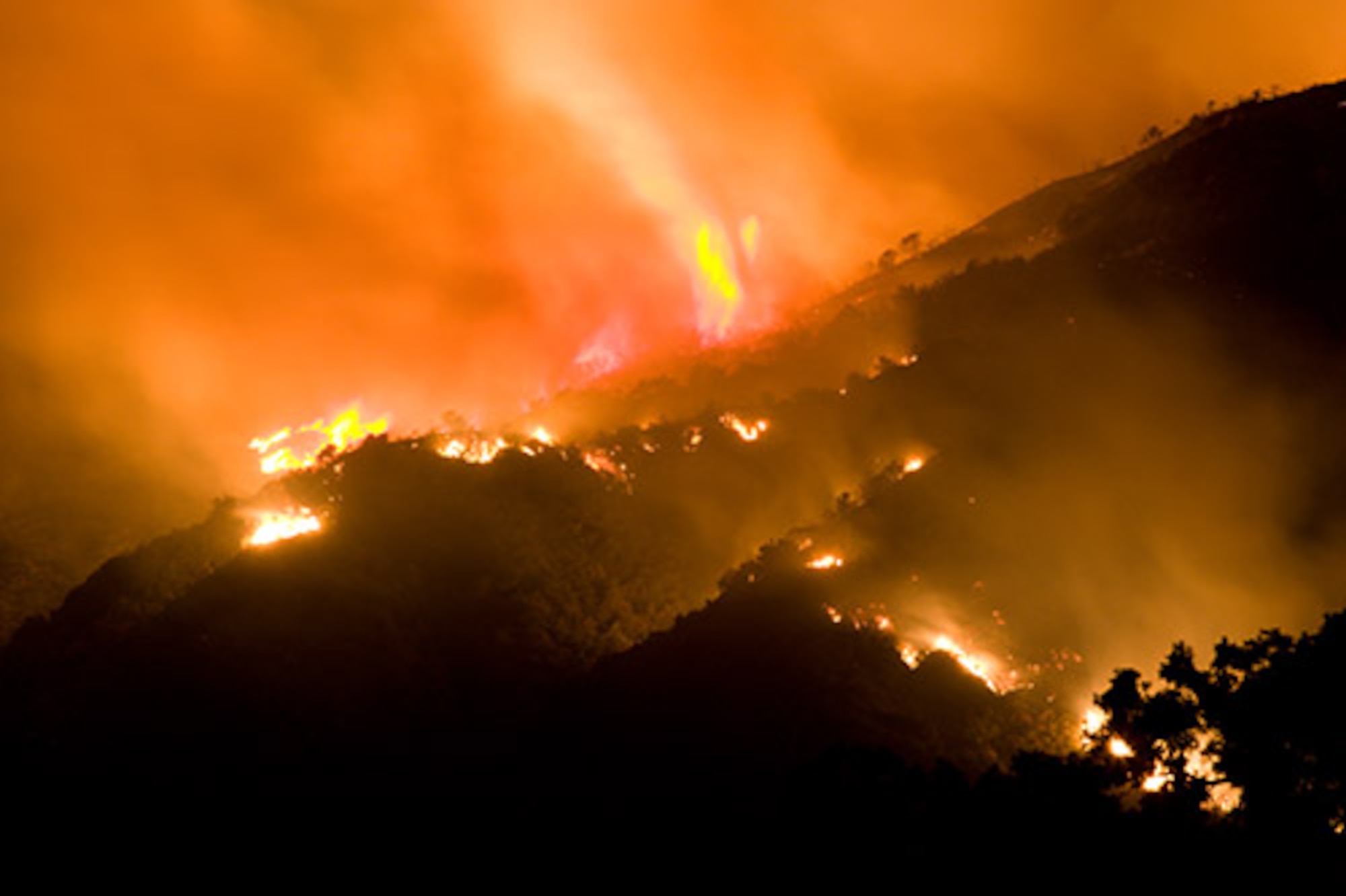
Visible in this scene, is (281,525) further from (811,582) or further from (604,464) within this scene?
(811,582)

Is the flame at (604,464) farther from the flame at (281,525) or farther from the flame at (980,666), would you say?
the flame at (980,666)

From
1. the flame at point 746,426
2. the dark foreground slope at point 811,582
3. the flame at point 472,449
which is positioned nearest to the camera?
the dark foreground slope at point 811,582

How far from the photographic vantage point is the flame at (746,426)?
166ft

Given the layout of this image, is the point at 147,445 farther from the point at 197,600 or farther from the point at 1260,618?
the point at 1260,618

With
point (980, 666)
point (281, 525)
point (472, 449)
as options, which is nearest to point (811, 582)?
point (980, 666)

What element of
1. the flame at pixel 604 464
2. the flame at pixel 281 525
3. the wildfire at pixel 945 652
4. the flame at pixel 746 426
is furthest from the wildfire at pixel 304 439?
the wildfire at pixel 945 652

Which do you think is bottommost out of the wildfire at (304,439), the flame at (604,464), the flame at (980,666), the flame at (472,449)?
the flame at (980,666)

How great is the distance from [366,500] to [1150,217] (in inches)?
1848

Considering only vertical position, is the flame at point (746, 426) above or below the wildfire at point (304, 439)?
below

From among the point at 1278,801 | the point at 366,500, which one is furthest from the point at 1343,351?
Answer: the point at 366,500

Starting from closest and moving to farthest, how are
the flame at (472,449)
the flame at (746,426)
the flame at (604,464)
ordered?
the flame at (472,449) → the flame at (604,464) → the flame at (746,426)

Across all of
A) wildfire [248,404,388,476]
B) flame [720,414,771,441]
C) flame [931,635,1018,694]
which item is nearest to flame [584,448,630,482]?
flame [720,414,771,441]

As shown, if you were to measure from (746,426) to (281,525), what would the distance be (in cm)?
2320

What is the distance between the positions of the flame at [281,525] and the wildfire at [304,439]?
2772 cm
